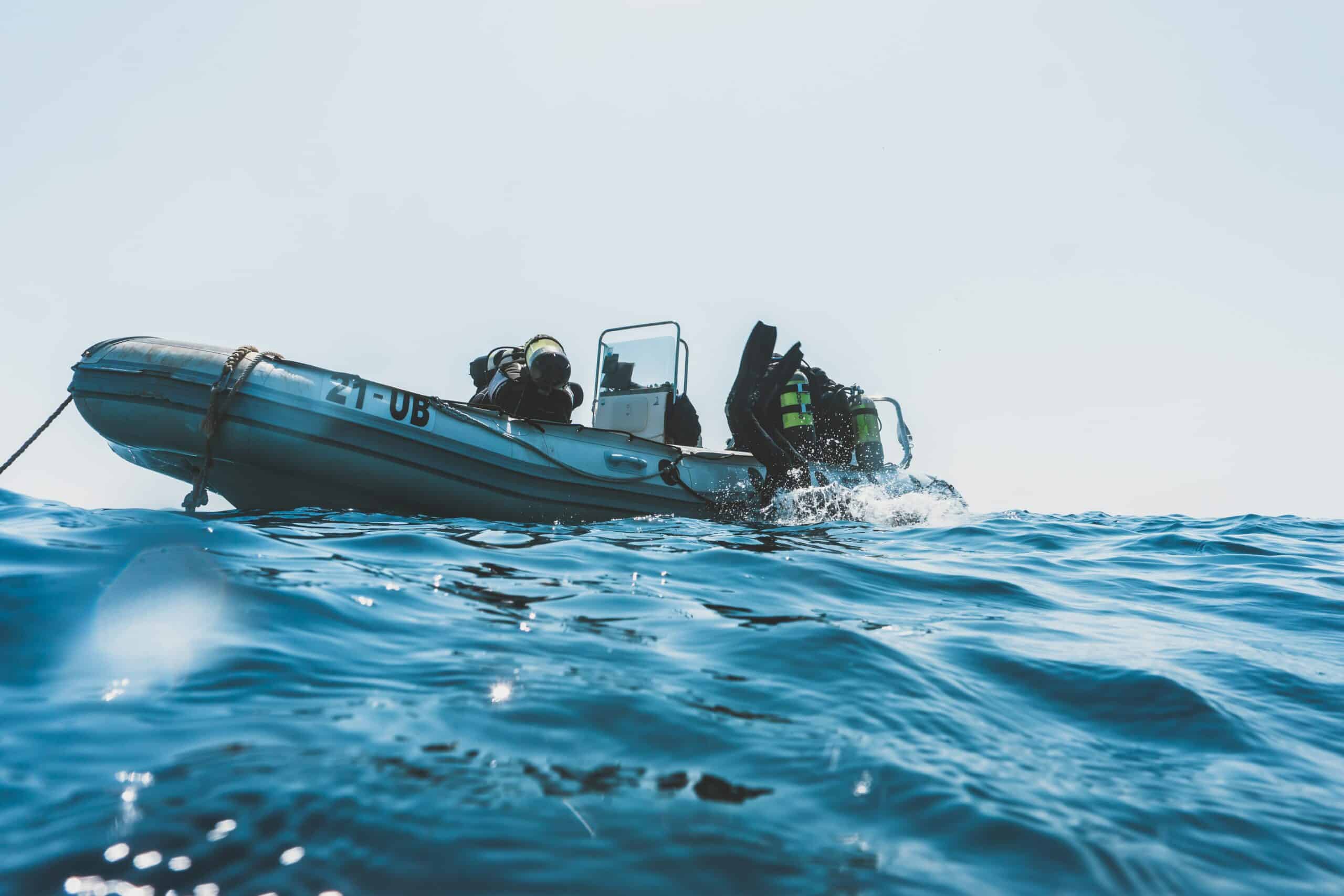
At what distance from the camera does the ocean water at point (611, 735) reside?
1155 mm

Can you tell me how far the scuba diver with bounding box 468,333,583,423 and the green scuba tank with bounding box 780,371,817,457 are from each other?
7.02ft

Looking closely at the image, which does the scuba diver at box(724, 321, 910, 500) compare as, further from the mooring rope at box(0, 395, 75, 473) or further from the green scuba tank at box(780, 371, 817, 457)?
the mooring rope at box(0, 395, 75, 473)

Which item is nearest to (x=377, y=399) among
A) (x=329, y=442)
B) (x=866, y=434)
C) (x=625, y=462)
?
(x=329, y=442)

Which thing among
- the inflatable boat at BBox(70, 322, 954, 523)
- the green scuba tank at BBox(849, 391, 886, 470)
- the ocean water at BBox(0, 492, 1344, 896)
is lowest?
the ocean water at BBox(0, 492, 1344, 896)

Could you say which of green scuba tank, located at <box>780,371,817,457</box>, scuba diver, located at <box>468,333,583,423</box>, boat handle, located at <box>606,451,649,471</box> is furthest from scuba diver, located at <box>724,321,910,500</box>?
scuba diver, located at <box>468,333,583,423</box>

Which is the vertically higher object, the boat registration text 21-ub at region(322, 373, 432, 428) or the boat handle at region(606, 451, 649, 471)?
the boat registration text 21-ub at region(322, 373, 432, 428)

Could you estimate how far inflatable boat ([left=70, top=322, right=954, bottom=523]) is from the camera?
21.3ft

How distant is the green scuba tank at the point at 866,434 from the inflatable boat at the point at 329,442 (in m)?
2.56

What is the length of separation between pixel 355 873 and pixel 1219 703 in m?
2.28

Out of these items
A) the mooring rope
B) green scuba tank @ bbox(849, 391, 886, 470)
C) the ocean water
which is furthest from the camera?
green scuba tank @ bbox(849, 391, 886, 470)

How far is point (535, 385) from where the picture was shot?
24.9 ft

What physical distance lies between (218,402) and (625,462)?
342 centimetres

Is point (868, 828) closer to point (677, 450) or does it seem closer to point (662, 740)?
point (662, 740)

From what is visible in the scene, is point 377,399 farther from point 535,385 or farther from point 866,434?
point 866,434
